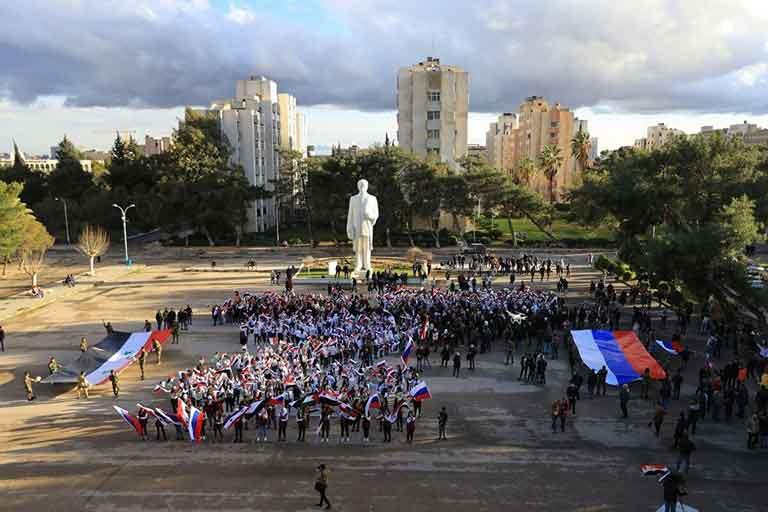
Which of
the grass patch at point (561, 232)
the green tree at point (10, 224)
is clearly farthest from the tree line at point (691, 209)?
the green tree at point (10, 224)

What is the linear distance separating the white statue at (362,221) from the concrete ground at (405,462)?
56.3ft

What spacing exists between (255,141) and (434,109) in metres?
20.5

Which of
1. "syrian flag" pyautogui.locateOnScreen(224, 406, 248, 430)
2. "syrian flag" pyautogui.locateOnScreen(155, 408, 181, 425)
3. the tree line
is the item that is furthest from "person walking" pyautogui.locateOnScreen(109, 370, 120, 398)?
the tree line

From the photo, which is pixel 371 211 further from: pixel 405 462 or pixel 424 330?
pixel 405 462

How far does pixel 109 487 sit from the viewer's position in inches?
498

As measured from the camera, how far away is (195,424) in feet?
48.8

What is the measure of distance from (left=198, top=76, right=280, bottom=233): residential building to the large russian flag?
4212cm

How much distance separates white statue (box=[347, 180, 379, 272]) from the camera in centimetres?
3509

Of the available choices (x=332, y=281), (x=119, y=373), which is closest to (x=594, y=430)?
(x=119, y=373)

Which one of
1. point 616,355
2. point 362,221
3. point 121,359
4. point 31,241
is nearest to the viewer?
point 616,355

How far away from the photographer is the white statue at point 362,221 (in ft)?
115

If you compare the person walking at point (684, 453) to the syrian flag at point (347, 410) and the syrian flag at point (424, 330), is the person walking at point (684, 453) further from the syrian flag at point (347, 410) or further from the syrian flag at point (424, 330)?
the syrian flag at point (424, 330)

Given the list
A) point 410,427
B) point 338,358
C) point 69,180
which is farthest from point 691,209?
point 69,180

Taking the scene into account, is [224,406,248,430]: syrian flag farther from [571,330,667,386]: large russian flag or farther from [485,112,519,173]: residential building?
[485,112,519,173]: residential building
